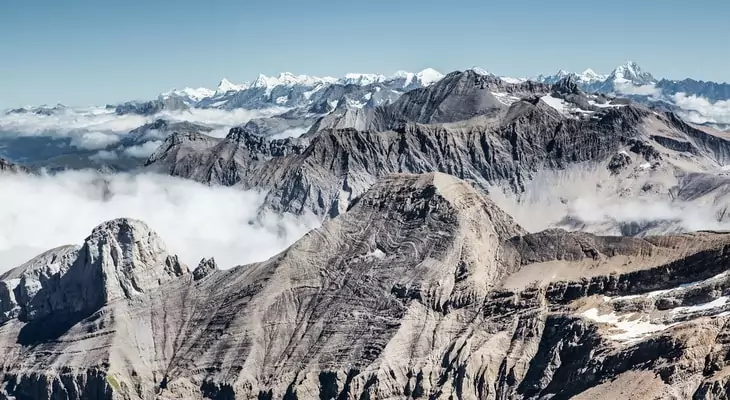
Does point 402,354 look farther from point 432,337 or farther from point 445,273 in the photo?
point 445,273

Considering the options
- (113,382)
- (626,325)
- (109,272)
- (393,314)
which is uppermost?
(626,325)

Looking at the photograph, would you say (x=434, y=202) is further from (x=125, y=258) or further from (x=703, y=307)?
(x=125, y=258)

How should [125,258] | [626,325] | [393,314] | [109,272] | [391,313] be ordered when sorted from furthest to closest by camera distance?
[125,258] < [109,272] < [391,313] < [393,314] < [626,325]

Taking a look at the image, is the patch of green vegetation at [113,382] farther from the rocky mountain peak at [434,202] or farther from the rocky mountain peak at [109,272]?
the rocky mountain peak at [434,202]

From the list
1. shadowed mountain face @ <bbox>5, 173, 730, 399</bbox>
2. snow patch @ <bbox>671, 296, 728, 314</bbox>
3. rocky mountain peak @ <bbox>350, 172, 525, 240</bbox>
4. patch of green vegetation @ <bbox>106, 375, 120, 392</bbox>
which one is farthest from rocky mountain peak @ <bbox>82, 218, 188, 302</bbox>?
snow patch @ <bbox>671, 296, 728, 314</bbox>

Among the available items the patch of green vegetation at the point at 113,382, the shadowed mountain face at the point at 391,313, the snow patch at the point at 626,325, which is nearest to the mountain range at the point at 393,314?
the shadowed mountain face at the point at 391,313

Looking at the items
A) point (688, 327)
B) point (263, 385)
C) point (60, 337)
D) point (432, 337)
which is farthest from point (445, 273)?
point (60, 337)

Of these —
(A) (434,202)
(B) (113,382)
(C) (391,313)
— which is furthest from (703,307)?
(B) (113,382)

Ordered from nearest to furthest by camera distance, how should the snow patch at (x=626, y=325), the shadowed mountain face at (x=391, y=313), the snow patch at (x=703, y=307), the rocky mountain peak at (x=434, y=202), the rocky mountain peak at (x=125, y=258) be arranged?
the snow patch at (x=703, y=307) → the snow patch at (x=626, y=325) → the shadowed mountain face at (x=391, y=313) → the rocky mountain peak at (x=434, y=202) → the rocky mountain peak at (x=125, y=258)
